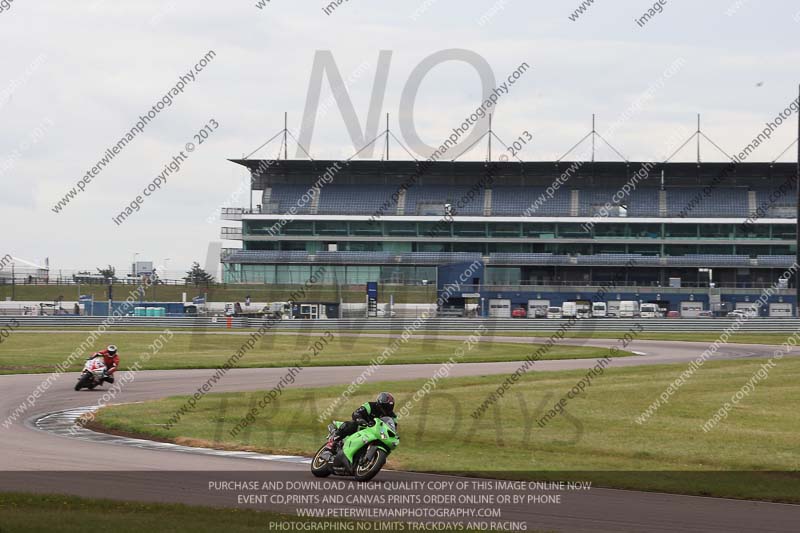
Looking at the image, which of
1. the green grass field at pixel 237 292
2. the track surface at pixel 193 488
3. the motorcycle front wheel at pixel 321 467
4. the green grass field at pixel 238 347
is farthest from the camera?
the green grass field at pixel 237 292

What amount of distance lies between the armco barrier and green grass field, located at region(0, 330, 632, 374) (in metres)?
6.47

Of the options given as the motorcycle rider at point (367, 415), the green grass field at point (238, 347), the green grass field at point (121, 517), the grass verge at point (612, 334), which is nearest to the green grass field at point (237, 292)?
the grass verge at point (612, 334)

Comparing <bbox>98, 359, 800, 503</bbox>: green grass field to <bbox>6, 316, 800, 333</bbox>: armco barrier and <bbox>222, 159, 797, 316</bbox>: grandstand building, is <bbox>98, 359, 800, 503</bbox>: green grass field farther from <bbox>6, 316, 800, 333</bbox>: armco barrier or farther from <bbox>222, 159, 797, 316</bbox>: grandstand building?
<bbox>222, 159, 797, 316</bbox>: grandstand building

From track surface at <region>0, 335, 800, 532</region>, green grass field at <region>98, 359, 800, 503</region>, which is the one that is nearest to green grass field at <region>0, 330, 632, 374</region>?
green grass field at <region>98, 359, 800, 503</region>

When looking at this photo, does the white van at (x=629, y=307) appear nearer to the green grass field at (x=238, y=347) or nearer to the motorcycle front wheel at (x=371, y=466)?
the green grass field at (x=238, y=347)

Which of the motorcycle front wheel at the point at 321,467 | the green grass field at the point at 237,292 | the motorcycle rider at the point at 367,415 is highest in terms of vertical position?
the green grass field at the point at 237,292

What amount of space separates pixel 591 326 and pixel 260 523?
203 ft

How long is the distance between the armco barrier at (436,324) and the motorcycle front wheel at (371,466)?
52.2m

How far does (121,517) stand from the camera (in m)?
11.7

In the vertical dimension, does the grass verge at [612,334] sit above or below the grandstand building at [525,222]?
below

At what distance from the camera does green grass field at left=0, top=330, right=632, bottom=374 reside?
41.2 meters

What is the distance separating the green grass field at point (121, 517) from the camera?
1085 cm

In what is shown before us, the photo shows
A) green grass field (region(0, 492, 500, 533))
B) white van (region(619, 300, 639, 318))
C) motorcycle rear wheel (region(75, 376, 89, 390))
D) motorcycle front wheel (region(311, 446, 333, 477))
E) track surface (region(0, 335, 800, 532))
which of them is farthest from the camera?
white van (region(619, 300, 639, 318))

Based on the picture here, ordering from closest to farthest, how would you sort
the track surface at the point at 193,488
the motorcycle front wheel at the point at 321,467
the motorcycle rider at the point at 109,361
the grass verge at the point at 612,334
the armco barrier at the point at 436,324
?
the track surface at the point at 193,488 < the motorcycle front wheel at the point at 321,467 < the motorcycle rider at the point at 109,361 < the grass verge at the point at 612,334 < the armco barrier at the point at 436,324
